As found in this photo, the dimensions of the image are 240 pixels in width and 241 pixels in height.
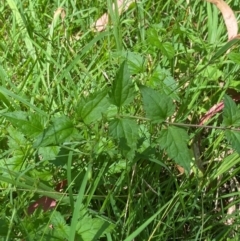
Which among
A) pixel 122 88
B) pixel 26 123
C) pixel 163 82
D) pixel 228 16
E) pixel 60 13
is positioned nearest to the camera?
pixel 122 88

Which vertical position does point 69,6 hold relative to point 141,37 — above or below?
above

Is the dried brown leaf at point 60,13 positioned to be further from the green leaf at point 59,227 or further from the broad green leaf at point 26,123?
the green leaf at point 59,227

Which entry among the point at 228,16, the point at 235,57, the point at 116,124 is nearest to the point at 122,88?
the point at 116,124

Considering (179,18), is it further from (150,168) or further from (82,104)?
(82,104)

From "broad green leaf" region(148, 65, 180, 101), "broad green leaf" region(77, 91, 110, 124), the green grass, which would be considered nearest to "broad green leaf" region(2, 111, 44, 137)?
the green grass

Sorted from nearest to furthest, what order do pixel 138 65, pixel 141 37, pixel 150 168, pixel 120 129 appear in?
pixel 120 129, pixel 150 168, pixel 138 65, pixel 141 37

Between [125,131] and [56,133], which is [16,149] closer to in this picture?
[56,133]

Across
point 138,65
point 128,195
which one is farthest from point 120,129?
point 138,65

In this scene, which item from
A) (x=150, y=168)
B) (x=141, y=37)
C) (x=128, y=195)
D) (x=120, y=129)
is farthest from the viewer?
(x=141, y=37)
